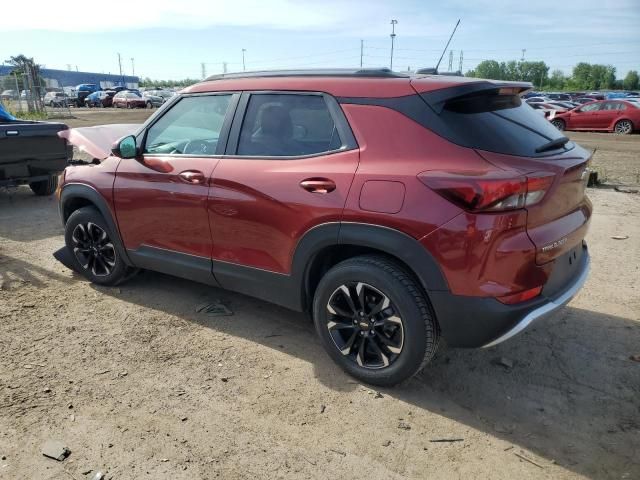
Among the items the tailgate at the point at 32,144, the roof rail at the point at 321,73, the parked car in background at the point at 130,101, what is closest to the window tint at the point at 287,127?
the roof rail at the point at 321,73

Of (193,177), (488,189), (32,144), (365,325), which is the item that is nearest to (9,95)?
(32,144)

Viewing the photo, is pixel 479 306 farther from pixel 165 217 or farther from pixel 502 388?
pixel 165 217

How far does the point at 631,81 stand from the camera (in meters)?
115

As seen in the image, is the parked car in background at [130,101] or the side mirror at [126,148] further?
the parked car in background at [130,101]

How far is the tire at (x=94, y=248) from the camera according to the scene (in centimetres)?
447

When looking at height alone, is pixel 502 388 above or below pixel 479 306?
below

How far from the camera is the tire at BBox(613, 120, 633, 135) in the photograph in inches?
778

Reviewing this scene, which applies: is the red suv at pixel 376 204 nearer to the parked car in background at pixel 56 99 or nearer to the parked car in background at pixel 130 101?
the parked car in background at pixel 56 99

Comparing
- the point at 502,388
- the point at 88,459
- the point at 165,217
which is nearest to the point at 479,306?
the point at 502,388

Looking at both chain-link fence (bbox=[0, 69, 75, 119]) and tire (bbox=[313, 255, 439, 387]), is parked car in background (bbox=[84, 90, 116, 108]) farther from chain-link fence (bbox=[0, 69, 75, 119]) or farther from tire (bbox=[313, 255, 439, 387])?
tire (bbox=[313, 255, 439, 387])

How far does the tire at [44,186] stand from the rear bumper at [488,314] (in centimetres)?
740

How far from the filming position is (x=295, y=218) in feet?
10.3

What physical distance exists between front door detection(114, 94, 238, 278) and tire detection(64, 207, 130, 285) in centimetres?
31

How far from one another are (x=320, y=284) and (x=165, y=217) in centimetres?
144
